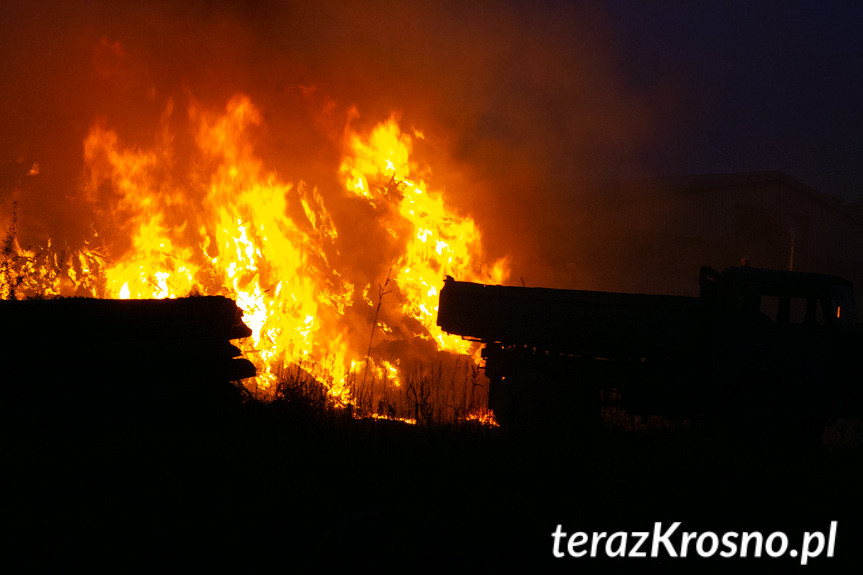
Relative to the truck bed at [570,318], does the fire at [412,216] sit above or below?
above

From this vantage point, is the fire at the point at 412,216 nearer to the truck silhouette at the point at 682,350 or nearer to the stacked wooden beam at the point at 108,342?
the truck silhouette at the point at 682,350

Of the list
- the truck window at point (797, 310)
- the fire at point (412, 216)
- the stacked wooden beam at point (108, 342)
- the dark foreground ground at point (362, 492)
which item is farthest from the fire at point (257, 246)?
the truck window at point (797, 310)

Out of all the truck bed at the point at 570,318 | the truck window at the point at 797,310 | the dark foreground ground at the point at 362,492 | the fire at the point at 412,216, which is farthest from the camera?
the fire at the point at 412,216

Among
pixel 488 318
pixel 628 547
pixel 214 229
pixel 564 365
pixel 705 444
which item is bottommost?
pixel 628 547

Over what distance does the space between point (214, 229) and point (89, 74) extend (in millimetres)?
4237

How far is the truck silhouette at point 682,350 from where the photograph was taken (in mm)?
8727

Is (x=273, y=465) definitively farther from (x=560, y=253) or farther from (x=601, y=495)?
(x=560, y=253)

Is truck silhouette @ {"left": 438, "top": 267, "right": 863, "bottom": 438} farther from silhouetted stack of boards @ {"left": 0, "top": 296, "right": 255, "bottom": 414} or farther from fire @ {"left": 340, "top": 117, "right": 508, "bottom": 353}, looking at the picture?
fire @ {"left": 340, "top": 117, "right": 508, "bottom": 353}

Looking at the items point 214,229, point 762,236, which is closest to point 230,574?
point 214,229

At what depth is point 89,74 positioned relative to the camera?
1402cm

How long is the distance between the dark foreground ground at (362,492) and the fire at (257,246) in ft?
15.8

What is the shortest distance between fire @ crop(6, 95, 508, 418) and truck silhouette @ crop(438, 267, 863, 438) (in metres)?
3.75

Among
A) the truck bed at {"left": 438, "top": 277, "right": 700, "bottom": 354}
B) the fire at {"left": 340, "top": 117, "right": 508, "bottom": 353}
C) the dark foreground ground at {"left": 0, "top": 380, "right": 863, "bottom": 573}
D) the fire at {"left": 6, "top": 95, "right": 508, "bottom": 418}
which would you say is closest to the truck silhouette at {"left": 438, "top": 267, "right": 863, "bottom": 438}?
the truck bed at {"left": 438, "top": 277, "right": 700, "bottom": 354}

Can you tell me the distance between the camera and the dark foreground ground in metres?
4.91
